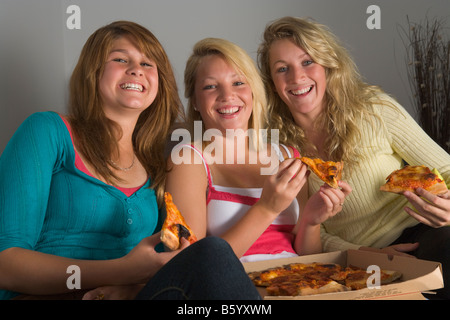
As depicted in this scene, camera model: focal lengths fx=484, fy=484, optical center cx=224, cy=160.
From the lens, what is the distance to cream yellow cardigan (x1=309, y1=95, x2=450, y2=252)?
6.41 ft

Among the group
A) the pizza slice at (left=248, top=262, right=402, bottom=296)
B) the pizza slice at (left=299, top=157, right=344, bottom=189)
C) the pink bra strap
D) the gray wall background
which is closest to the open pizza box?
the pizza slice at (left=248, top=262, right=402, bottom=296)

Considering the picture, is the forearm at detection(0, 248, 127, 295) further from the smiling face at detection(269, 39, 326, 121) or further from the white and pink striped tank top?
the smiling face at detection(269, 39, 326, 121)

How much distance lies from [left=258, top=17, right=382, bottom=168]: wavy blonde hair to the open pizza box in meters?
0.48

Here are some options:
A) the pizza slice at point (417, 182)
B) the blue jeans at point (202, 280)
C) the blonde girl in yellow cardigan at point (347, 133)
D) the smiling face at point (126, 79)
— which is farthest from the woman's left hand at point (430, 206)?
the smiling face at point (126, 79)

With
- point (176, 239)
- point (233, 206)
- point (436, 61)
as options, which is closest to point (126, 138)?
point (233, 206)

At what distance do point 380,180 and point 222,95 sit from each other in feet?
2.42

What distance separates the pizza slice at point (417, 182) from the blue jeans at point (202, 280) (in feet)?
2.74

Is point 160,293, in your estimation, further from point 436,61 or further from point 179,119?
point 436,61

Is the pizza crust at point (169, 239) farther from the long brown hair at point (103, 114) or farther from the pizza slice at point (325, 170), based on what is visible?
the pizza slice at point (325, 170)

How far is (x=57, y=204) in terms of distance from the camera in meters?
1.57

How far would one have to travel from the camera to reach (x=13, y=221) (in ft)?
4.62

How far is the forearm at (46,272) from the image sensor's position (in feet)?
4.49

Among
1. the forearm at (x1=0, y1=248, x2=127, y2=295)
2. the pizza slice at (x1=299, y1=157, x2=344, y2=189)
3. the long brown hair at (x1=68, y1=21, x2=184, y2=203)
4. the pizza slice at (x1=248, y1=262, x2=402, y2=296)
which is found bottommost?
the pizza slice at (x1=248, y1=262, x2=402, y2=296)

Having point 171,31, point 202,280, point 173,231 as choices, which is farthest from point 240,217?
point 171,31
